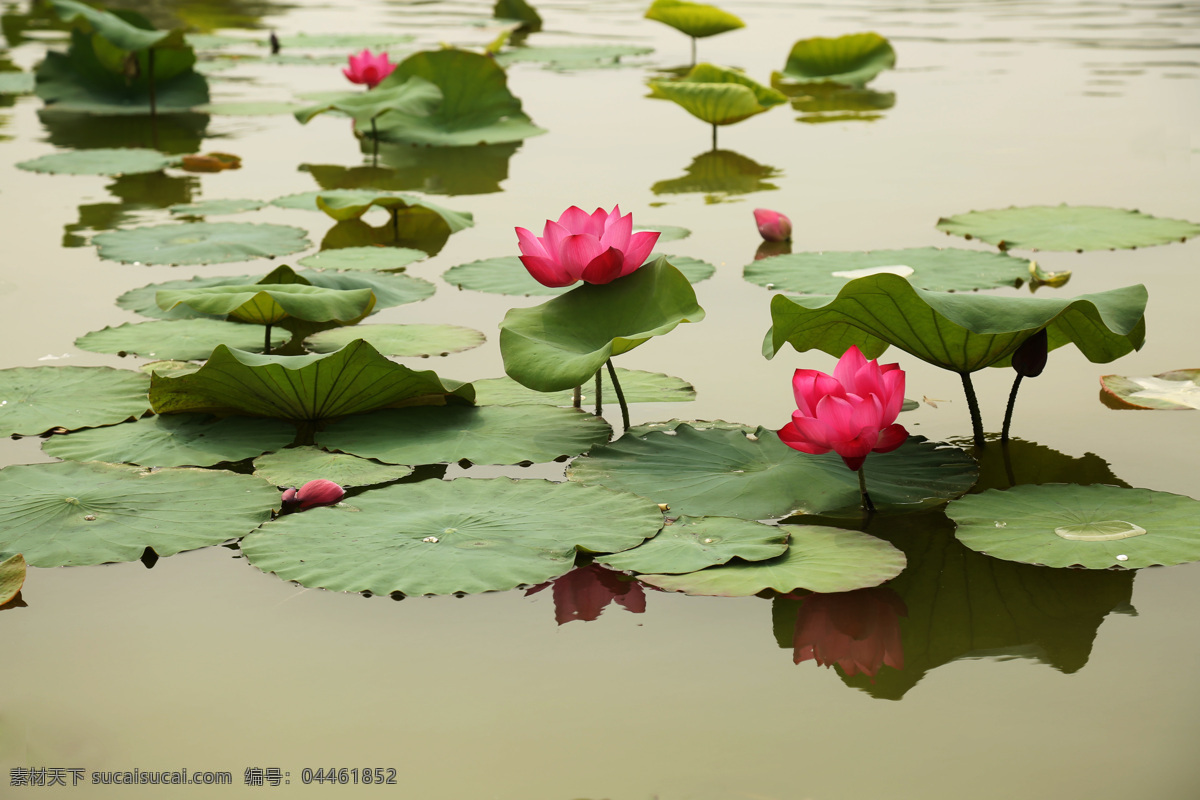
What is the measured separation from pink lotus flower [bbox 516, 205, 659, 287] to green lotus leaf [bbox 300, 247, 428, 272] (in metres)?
1.00

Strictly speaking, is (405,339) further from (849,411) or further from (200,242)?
(849,411)

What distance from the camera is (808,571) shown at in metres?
1.39

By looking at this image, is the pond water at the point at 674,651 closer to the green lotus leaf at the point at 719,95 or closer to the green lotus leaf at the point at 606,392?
the green lotus leaf at the point at 606,392

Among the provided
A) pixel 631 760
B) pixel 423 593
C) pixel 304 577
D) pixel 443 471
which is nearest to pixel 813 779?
pixel 631 760

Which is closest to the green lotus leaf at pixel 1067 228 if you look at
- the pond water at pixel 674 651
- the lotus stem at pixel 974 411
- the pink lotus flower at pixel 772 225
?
the pond water at pixel 674 651

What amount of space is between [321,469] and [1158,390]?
141cm

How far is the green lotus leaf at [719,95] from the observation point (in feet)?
13.6

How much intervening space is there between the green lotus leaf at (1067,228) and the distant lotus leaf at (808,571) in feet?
5.35

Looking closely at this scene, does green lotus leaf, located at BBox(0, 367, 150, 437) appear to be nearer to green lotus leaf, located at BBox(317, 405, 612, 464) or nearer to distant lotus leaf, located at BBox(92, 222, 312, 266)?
green lotus leaf, located at BBox(317, 405, 612, 464)

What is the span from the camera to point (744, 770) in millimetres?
1089

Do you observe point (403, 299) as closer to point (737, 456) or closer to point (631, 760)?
point (737, 456)

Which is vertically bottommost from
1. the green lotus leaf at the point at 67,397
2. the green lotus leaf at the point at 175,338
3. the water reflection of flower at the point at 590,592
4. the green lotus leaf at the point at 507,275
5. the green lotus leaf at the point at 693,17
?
the water reflection of flower at the point at 590,592

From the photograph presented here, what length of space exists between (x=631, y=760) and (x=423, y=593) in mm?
349

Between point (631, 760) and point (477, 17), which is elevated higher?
point (477, 17)
